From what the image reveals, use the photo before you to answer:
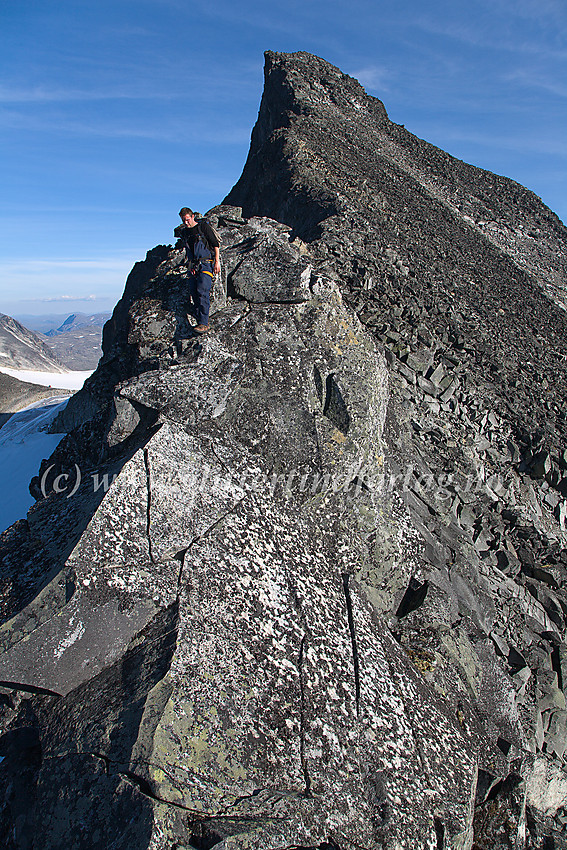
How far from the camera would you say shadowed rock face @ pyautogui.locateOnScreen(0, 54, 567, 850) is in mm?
3582

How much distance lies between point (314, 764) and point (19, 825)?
2281mm

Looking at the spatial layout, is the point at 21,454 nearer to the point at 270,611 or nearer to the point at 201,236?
the point at 201,236

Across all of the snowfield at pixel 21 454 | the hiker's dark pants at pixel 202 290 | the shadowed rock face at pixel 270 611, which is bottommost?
the snowfield at pixel 21 454

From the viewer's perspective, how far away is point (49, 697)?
157 inches

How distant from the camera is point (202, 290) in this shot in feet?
19.9

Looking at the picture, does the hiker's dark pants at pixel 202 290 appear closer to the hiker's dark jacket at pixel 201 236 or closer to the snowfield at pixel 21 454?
the hiker's dark jacket at pixel 201 236

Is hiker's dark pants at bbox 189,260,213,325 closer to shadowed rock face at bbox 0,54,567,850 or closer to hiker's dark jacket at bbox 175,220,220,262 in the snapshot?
→ hiker's dark jacket at bbox 175,220,220,262

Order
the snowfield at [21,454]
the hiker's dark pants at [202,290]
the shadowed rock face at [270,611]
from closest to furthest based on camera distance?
the shadowed rock face at [270,611] → the hiker's dark pants at [202,290] → the snowfield at [21,454]

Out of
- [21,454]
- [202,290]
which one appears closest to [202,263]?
[202,290]

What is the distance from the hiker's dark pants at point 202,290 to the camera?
606 centimetres

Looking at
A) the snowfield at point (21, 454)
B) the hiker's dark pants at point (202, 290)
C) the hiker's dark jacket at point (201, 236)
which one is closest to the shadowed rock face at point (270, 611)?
the hiker's dark pants at point (202, 290)

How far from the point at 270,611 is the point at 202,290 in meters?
3.98

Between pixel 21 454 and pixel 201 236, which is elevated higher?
pixel 201 236

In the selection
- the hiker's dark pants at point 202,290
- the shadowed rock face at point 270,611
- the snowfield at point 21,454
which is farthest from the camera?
the snowfield at point 21,454
